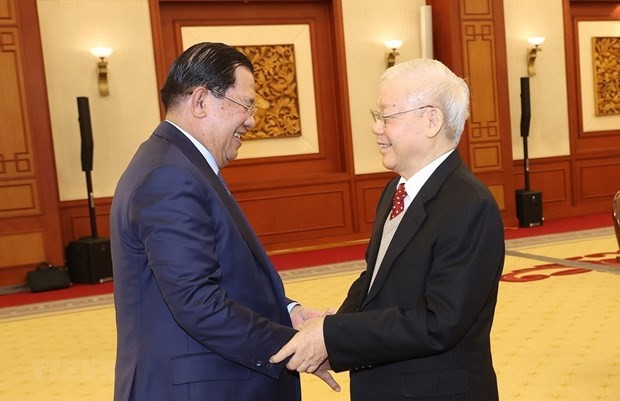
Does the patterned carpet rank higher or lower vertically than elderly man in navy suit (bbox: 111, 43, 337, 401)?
lower

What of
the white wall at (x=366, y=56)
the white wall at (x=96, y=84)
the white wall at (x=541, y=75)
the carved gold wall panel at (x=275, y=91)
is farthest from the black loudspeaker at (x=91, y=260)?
the white wall at (x=541, y=75)

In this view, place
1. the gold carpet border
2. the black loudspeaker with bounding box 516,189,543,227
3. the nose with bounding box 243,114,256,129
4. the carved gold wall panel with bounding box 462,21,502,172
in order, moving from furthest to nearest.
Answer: the black loudspeaker with bounding box 516,189,543,227 < the carved gold wall panel with bounding box 462,21,502,172 < the gold carpet border < the nose with bounding box 243,114,256,129

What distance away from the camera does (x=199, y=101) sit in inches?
76.0

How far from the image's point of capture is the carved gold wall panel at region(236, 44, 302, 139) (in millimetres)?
9555

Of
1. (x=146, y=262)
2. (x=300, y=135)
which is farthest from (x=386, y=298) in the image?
(x=300, y=135)

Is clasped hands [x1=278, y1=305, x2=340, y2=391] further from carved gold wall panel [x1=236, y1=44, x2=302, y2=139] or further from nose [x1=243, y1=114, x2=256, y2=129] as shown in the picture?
carved gold wall panel [x1=236, y1=44, x2=302, y2=139]

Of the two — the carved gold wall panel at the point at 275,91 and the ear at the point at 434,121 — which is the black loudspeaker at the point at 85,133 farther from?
the ear at the point at 434,121

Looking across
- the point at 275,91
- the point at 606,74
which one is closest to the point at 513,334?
the point at 275,91

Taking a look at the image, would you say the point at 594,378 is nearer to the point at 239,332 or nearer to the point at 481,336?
the point at 481,336

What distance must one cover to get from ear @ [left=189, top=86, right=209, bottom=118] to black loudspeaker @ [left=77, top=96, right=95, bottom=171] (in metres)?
6.46

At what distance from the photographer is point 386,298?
194cm

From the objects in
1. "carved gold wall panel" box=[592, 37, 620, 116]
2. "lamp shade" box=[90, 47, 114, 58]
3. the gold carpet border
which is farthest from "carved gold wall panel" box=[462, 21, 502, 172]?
"lamp shade" box=[90, 47, 114, 58]

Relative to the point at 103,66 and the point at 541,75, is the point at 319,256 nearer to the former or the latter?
the point at 103,66

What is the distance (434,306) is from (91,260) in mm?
6896
